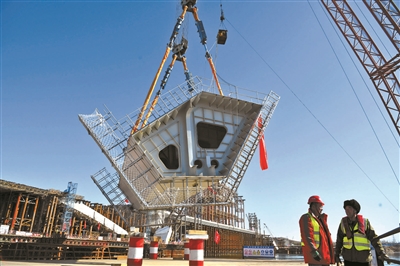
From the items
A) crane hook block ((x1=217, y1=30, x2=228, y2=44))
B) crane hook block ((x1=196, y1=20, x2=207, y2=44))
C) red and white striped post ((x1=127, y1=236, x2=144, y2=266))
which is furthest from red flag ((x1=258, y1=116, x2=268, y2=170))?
crane hook block ((x1=196, y1=20, x2=207, y2=44))

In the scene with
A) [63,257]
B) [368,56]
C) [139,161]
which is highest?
[368,56]

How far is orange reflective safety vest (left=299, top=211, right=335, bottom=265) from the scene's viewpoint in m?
4.95

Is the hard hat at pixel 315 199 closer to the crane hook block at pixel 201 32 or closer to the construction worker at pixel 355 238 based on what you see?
the construction worker at pixel 355 238

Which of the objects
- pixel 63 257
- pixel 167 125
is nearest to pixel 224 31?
pixel 167 125

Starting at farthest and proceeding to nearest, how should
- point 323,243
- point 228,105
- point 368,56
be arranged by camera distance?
point 368,56 < point 228,105 < point 323,243

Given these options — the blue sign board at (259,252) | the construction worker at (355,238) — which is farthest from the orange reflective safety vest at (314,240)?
the blue sign board at (259,252)

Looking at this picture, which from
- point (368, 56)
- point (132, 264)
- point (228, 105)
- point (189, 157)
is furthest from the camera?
point (368, 56)

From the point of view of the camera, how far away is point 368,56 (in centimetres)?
3628

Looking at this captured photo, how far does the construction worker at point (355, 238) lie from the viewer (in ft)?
16.2

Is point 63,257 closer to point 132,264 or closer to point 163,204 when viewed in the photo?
point 163,204

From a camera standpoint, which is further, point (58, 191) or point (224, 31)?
point (58, 191)

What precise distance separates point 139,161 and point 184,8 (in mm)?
21606

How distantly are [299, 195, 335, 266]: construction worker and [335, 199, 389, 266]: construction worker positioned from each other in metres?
0.28

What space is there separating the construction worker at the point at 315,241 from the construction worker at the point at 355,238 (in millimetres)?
284
